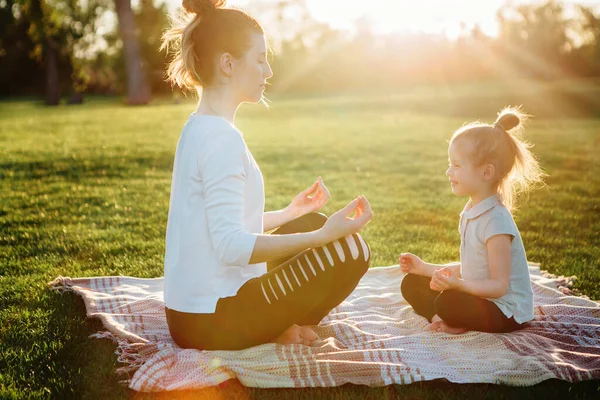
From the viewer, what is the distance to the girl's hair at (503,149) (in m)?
2.92

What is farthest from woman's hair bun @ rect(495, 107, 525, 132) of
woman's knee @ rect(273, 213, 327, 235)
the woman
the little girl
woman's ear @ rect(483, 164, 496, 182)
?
woman's knee @ rect(273, 213, 327, 235)

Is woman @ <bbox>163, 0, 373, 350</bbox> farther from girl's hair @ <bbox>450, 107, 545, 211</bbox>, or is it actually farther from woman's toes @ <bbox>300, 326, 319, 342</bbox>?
girl's hair @ <bbox>450, 107, 545, 211</bbox>

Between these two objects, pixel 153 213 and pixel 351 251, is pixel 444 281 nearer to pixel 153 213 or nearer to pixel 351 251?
pixel 351 251

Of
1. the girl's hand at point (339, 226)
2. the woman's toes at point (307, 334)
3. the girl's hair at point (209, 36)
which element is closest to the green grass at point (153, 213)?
the woman's toes at point (307, 334)

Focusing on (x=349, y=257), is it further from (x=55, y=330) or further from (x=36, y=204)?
(x=36, y=204)

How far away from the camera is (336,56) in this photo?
1726 inches

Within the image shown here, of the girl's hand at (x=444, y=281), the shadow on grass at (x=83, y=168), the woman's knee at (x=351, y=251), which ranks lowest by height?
the shadow on grass at (x=83, y=168)

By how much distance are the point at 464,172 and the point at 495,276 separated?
546 mm

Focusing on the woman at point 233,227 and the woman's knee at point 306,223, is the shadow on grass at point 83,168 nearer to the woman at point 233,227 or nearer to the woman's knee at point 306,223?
the woman's knee at point 306,223

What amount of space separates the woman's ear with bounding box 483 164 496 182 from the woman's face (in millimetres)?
1206

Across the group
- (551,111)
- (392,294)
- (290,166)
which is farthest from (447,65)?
(392,294)

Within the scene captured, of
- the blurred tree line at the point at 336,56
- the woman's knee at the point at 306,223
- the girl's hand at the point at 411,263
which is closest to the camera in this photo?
the woman's knee at the point at 306,223

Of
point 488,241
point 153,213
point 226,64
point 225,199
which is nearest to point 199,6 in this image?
point 226,64

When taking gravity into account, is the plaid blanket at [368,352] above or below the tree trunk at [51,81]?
below
